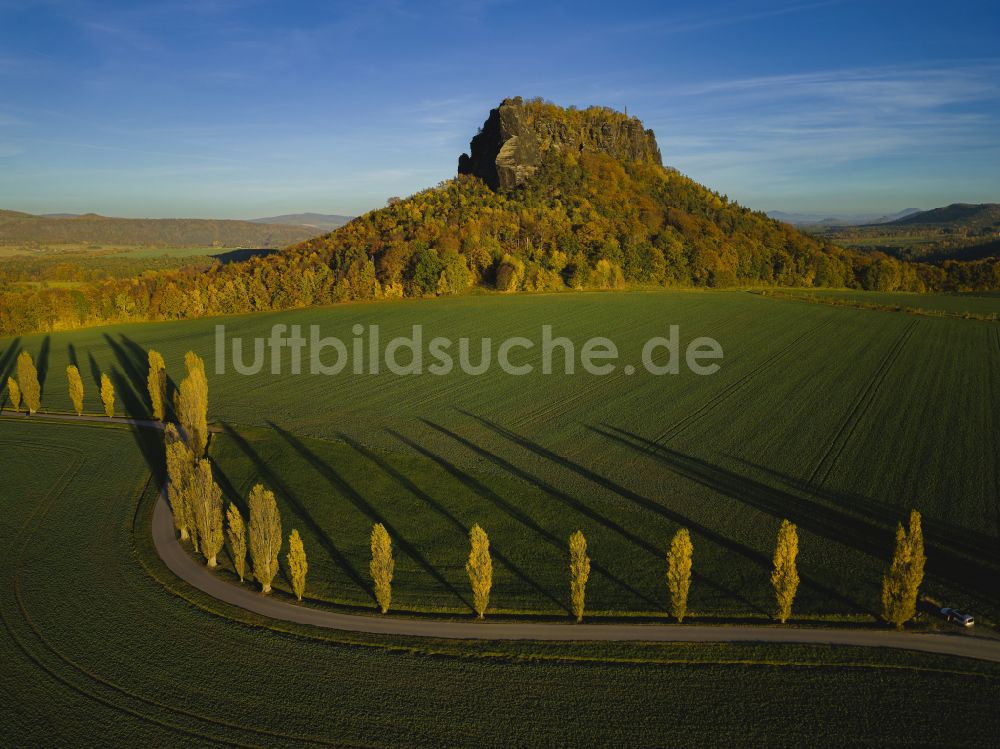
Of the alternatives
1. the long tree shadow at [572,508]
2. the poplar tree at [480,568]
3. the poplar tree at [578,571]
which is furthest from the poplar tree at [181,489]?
the poplar tree at [578,571]

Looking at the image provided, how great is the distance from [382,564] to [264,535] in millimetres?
6604

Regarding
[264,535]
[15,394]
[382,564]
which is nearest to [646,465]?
[382,564]

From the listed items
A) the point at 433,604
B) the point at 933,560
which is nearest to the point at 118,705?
the point at 433,604

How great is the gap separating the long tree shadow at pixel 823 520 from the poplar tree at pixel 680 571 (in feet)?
34.3

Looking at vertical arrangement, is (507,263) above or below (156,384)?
above

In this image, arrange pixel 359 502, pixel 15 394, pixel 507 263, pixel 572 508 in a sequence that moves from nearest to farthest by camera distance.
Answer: pixel 572 508
pixel 359 502
pixel 15 394
pixel 507 263

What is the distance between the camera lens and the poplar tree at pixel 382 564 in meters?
26.0

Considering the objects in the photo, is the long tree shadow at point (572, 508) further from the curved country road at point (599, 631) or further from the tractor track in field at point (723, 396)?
the tractor track in field at point (723, 396)

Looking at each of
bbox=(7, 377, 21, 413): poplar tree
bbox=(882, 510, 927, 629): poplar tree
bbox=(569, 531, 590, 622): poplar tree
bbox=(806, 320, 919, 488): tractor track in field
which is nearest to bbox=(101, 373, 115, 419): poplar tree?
bbox=(7, 377, 21, 413): poplar tree

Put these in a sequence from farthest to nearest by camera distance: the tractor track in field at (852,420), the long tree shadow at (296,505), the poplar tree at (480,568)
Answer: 1. the tractor track in field at (852,420)
2. the long tree shadow at (296,505)
3. the poplar tree at (480,568)

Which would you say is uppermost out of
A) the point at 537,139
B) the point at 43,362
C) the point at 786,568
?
the point at 537,139

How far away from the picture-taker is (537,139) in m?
148

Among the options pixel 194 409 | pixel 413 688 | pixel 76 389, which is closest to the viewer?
pixel 413 688

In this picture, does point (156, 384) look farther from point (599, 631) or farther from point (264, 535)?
point (599, 631)
